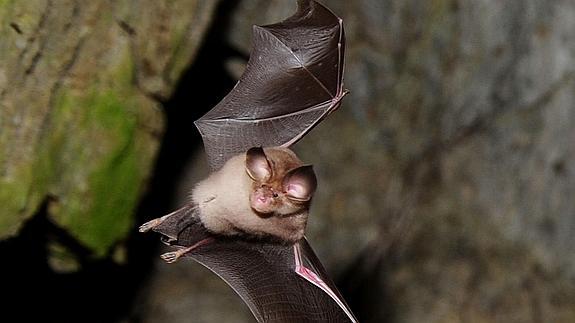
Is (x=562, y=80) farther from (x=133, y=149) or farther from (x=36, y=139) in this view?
(x=36, y=139)

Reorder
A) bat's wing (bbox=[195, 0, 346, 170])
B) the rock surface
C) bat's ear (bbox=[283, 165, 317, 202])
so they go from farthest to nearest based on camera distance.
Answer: bat's wing (bbox=[195, 0, 346, 170]) → the rock surface → bat's ear (bbox=[283, 165, 317, 202])

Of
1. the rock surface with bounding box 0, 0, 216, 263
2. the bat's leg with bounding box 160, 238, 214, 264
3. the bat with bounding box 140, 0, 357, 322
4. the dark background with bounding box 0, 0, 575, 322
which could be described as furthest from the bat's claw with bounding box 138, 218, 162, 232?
the dark background with bounding box 0, 0, 575, 322

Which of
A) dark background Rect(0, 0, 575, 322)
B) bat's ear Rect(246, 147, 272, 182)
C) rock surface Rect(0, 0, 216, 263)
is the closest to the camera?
bat's ear Rect(246, 147, 272, 182)

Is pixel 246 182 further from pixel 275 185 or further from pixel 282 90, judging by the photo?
pixel 282 90

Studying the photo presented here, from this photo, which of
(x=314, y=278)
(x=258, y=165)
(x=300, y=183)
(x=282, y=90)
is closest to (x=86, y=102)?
(x=282, y=90)

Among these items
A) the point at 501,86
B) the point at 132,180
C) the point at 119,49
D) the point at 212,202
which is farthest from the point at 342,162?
the point at 212,202

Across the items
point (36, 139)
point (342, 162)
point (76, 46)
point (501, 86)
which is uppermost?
point (76, 46)

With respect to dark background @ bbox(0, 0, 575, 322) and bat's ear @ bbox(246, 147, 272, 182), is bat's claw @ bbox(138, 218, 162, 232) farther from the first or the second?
dark background @ bbox(0, 0, 575, 322)
